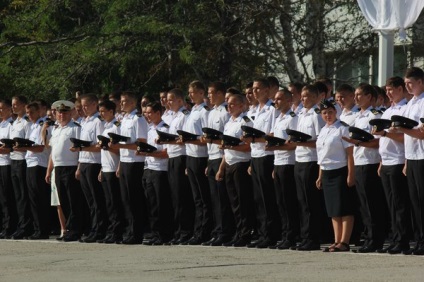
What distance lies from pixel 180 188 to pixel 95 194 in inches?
53.5

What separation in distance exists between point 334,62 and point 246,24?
2394 mm

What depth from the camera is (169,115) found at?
56.5ft

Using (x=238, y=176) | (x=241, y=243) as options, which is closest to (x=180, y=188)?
(x=238, y=176)

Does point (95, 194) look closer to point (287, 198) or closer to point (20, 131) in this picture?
point (20, 131)

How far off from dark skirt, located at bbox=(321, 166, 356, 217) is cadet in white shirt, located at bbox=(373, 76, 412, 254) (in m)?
0.63

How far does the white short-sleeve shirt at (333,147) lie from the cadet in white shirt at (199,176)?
214 centimetres

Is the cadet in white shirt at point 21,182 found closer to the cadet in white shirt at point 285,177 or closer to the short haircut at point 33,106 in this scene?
the short haircut at point 33,106

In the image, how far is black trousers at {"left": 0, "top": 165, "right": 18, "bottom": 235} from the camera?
19047 millimetres

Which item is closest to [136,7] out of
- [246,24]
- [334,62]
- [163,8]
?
[163,8]

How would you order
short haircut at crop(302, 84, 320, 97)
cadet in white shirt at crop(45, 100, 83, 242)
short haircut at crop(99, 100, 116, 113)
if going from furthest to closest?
cadet in white shirt at crop(45, 100, 83, 242) < short haircut at crop(99, 100, 116, 113) < short haircut at crop(302, 84, 320, 97)

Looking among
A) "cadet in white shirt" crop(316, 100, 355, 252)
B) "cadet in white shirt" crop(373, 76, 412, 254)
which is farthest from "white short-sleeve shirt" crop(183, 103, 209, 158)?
"cadet in white shirt" crop(373, 76, 412, 254)

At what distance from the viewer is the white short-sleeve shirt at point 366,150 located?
14727 mm

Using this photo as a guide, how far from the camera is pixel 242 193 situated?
16.2 metres

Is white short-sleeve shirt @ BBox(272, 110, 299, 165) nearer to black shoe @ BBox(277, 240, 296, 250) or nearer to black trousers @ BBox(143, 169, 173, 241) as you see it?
black shoe @ BBox(277, 240, 296, 250)
